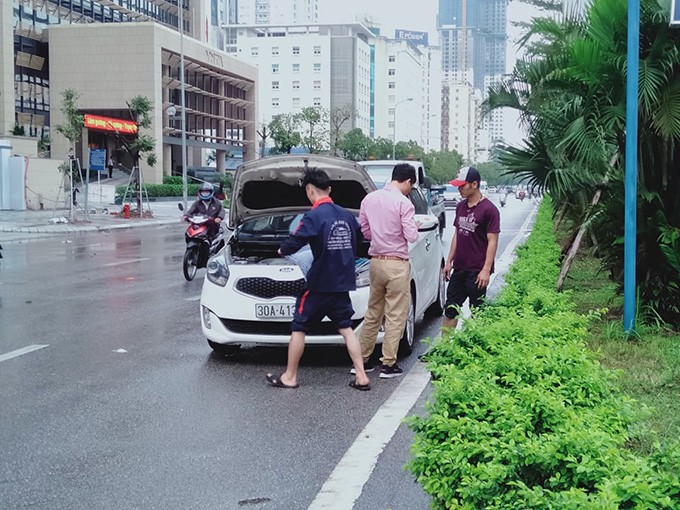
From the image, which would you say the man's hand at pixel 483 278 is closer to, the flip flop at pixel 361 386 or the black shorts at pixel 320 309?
the black shorts at pixel 320 309

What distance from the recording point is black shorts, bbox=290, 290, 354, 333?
754 cm

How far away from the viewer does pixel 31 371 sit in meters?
8.27

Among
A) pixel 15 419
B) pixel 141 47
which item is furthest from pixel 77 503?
pixel 141 47

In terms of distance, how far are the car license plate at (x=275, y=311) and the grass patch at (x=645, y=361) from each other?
8.71 ft

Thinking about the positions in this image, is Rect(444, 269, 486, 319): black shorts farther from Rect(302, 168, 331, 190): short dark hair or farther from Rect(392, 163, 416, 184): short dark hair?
Rect(302, 168, 331, 190): short dark hair

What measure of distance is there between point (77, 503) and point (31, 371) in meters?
3.72

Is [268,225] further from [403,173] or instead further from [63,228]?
[63,228]

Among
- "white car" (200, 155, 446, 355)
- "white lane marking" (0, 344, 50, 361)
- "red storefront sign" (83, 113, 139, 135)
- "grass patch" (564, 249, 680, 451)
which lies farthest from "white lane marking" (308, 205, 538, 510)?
"red storefront sign" (83, 113, 139, 135)

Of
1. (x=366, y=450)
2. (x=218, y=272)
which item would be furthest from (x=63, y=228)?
(x=366, y=450)

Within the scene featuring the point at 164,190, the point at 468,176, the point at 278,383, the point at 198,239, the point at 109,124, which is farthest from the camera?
the point at 109,124

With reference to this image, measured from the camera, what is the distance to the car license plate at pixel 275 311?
27.6ft

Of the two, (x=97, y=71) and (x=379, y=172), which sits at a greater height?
(x=97, y=71)

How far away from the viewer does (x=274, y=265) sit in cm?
880

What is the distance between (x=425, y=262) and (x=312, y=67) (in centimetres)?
14214
